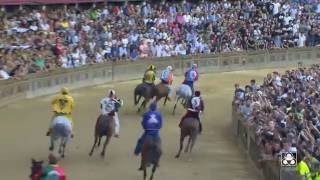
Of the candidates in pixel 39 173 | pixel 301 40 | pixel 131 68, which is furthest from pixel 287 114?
pixel 301 40

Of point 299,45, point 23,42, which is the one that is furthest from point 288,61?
point 23,42

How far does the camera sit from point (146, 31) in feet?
109

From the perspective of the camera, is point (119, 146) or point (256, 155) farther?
point (119, 146)

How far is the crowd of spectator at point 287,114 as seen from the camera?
1549 centimetres

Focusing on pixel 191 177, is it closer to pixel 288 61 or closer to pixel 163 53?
pixel 163 53

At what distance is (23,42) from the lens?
92.0 ft

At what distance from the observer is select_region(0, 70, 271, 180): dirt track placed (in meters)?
17.1

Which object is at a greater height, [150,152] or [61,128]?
[61,128]

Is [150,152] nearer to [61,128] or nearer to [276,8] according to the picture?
[61,128]

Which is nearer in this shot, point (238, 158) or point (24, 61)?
point (238, 158)

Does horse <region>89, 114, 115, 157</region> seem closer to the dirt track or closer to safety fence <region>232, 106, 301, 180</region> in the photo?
the dirt track

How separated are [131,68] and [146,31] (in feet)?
10.2

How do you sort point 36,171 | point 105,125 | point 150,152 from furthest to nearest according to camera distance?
1. point 105,125
2. point 150,152
3. point 36,171

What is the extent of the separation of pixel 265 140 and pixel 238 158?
8.06ft
